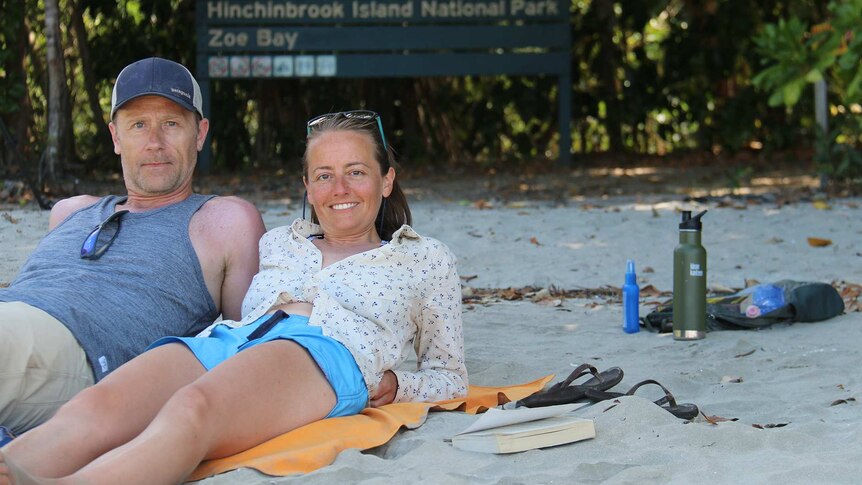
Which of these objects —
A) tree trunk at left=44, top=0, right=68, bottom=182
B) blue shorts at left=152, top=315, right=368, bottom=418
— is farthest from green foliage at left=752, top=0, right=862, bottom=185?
blue shorts at left=152, top=315, right=368, bottom=418

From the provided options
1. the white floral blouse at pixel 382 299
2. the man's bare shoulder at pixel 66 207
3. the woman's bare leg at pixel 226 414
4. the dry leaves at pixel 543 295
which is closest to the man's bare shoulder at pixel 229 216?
the white floral blouse at pixel 382 299

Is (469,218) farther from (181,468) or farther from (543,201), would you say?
(181,468)

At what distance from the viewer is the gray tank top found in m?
3.47

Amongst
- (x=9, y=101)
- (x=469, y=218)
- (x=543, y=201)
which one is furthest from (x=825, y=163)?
(x=9, y=101)

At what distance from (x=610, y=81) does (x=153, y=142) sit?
11.2 meters

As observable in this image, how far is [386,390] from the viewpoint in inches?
140

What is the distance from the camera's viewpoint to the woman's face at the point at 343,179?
12.2 feet

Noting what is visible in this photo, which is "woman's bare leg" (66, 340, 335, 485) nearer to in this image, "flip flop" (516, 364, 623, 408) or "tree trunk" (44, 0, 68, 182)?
"flip flop" (516, 364, 623, 408)

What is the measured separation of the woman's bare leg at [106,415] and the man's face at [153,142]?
762mm

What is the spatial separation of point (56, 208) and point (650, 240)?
4772 mm

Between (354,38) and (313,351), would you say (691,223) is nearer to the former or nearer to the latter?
(313,351)

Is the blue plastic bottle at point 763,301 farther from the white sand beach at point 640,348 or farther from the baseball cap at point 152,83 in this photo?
the baseball cap at point 152,83

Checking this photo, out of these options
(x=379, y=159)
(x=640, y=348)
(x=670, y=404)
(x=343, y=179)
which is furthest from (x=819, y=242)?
(x=343, y=179)

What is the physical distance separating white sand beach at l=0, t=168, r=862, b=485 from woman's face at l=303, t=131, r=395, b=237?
27.1 inches
